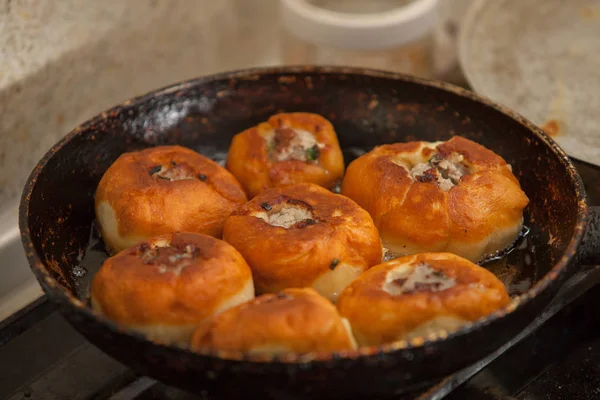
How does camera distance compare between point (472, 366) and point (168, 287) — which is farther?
point (472, 366)

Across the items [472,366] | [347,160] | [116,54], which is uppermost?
[116,54]

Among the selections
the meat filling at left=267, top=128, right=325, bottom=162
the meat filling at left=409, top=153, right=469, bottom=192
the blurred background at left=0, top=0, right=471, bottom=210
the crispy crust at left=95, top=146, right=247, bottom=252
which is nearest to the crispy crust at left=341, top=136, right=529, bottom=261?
the meat filling at left=409, top=153, right=469, bottom=192

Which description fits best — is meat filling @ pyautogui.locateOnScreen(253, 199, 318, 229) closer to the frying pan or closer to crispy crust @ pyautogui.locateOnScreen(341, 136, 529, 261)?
crispy crust @ pyautogui.locateOnScreen(341, 136, 529, 261)

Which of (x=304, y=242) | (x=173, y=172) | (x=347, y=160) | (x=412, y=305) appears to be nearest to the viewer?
(x=412, y=305)

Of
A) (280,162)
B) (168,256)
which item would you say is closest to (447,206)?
(280,162)

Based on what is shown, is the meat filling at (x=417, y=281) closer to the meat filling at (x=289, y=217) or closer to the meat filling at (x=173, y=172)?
the meat filling at (x=289, y=217)

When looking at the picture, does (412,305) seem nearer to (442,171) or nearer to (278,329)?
(278,329)

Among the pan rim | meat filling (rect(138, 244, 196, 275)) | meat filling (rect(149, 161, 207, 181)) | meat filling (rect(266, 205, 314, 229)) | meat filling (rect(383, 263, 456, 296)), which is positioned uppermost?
the pan rim

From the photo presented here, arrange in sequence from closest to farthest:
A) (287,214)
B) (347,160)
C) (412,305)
A: (412,305)
(287,214)
(347,160)
